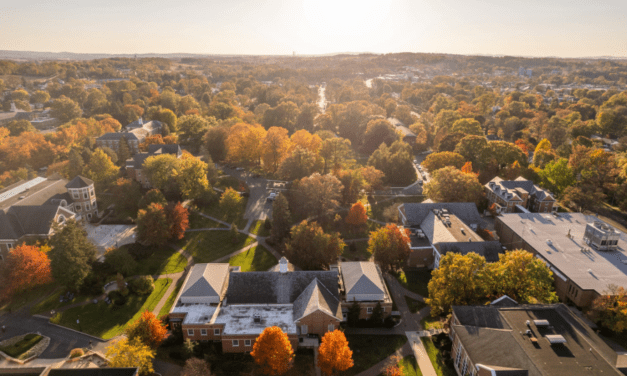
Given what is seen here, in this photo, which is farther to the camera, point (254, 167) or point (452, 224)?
point (254, 167)

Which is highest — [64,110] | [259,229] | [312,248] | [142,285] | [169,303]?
[64,110]

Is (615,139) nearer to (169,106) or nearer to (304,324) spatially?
(304,324)

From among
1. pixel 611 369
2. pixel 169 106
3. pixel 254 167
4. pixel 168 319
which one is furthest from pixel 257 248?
pixel 169 106

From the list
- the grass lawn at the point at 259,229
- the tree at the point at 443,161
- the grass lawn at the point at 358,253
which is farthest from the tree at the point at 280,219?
the tree at the point at 443,161

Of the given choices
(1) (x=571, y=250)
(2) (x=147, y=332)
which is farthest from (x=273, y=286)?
(1) (x=571, y=250)

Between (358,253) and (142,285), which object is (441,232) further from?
(142,285)

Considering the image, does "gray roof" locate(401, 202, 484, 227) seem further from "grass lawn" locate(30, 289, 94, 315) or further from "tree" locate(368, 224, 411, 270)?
"grass lawn" locate(30, 289, 94, 315)

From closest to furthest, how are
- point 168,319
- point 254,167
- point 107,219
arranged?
point 168,319 < point 107,219 < point 254,167
